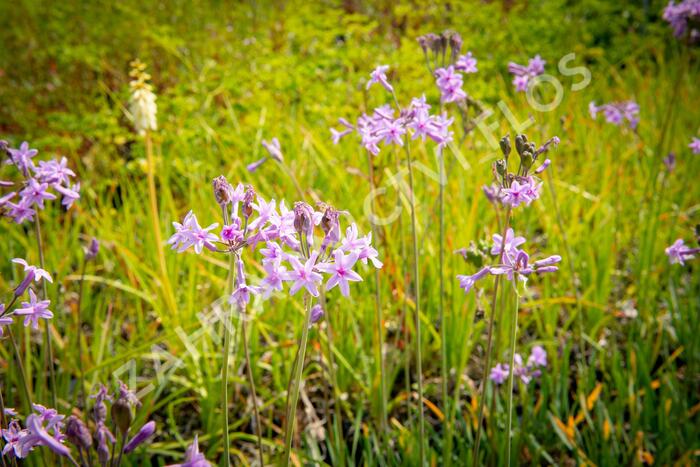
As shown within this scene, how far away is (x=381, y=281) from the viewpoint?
2.38 meters

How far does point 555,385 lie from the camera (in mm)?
2094

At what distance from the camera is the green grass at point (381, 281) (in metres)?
1.99

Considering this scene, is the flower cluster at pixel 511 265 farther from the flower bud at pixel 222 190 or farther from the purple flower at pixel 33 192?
the purple flower at pixel 33 192

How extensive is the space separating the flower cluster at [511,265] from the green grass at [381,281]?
0.30 m

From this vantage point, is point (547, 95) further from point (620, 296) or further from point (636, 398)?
point (636, 398)

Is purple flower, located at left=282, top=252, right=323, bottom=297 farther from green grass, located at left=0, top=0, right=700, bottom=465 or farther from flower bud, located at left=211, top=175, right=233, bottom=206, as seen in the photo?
green grass, located at left=0, top=0, right=700, bottom=465

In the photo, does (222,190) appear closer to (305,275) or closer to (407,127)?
(305,275)

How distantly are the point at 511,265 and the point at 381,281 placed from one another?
1223mm

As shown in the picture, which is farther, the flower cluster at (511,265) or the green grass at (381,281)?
the green grass at (381,281)

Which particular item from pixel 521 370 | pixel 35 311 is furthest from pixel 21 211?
pixel 521 370

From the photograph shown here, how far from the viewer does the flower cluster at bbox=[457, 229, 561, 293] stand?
44.3 inches

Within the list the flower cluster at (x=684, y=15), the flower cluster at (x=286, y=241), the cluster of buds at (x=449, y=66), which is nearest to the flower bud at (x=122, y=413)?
the flower cluster at (x=286, y=241)

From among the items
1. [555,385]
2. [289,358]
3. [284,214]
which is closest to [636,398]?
[555,385]

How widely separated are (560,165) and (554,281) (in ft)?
4.72
